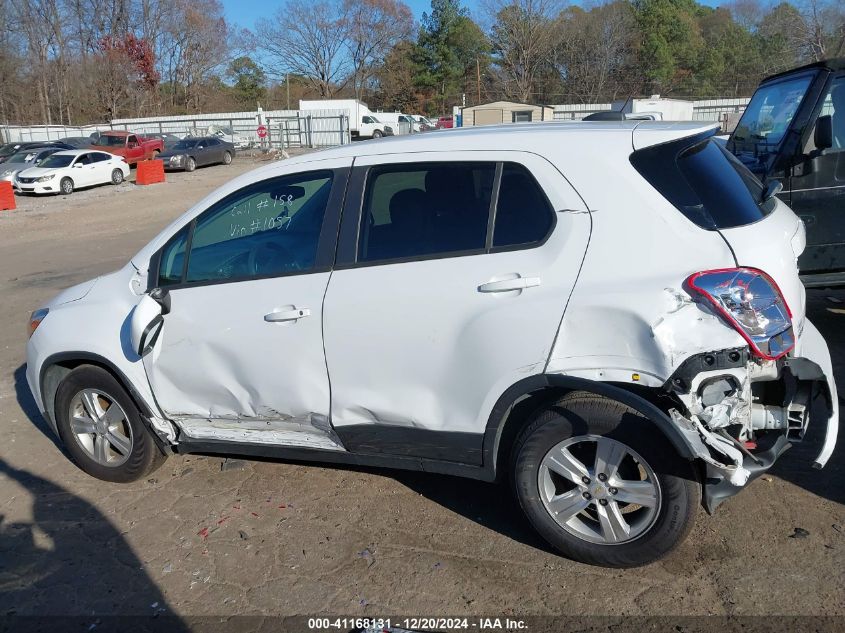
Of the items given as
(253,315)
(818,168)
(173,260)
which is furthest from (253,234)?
(818,168)

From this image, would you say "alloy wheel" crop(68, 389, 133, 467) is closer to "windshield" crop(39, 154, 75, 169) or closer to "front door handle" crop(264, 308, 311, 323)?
"front door handle" crop(264, 308, 311, 323)

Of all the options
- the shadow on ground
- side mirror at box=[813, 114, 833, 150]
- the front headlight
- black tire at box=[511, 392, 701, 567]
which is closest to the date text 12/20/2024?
black tire at box=[511, 392, 701, 567]

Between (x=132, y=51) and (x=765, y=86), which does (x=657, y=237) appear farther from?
(x=132, y=51)

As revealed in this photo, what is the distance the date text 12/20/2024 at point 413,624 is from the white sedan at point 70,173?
24277 mm

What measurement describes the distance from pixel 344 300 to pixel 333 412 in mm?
561

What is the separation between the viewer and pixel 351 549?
3412 millimetres

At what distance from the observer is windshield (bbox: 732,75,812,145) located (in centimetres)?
595

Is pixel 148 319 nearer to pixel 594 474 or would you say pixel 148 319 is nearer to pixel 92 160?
pixel 594 474

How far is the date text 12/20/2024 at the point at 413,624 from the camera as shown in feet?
9.30

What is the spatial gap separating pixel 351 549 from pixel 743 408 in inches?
74.0

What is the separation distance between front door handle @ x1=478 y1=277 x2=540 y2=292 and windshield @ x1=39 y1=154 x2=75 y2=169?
25.0 metres

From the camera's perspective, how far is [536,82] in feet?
Answer: 240

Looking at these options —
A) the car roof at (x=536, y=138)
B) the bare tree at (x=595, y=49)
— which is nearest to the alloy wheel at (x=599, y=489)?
the car roof at (x=536, y=138)

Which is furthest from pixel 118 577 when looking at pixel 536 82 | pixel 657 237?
pixel 536 82
